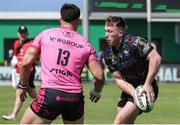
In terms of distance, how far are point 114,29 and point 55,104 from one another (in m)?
2.15

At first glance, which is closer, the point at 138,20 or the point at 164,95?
the point at 164,95

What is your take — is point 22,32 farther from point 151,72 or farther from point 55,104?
point 55,104

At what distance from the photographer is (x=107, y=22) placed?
9.51 metres

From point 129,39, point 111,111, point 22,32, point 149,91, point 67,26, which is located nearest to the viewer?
point 67,26

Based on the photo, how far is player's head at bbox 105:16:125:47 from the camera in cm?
950

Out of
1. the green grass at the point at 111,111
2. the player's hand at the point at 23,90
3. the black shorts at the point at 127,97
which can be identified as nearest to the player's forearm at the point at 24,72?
the player's hand at the point at 23,90

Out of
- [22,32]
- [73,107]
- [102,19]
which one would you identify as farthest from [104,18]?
[73,107]

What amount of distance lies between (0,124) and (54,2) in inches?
1233

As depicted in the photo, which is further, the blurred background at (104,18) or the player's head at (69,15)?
the blurred background at (104,18)

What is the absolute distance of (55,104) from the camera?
305 inches

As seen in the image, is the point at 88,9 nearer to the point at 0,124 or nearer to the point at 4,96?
the point at 4,96

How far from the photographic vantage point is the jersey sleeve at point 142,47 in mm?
9469

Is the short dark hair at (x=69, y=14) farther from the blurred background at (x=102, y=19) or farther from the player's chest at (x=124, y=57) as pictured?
the blurred background at (x=102, y=19)

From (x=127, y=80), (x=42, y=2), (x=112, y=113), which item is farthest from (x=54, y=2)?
(x=127, y=80)
